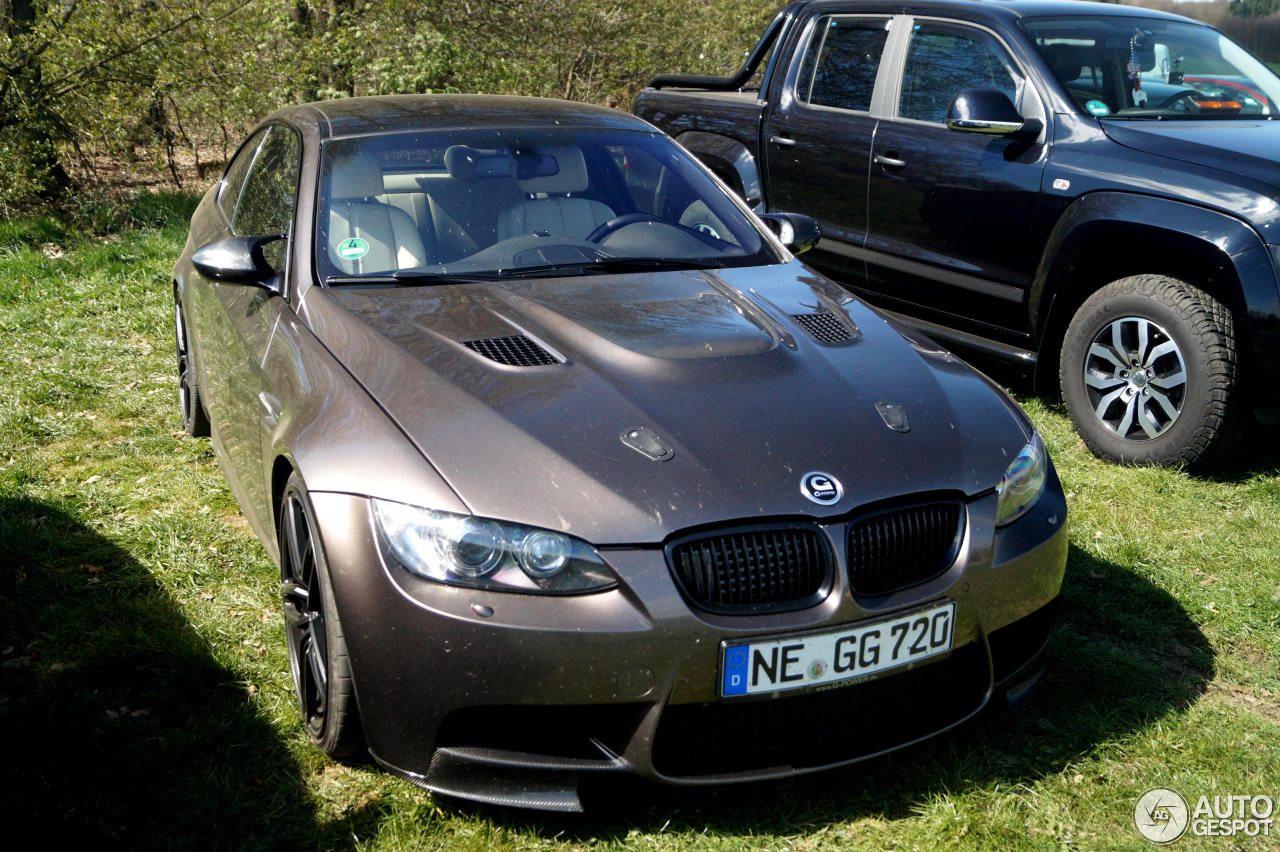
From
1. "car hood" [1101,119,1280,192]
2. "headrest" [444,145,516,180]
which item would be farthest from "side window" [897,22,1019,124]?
"headrest" [444,145,516,180]

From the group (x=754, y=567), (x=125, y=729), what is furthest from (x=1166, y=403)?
(x=125, y=729)

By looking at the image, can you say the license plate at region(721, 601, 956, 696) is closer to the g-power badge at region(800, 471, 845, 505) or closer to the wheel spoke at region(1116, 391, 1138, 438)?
the g-power badge at region(800, 471, 845, 505)

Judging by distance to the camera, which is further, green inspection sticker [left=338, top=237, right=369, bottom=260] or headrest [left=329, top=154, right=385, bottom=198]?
headrest [left=329, top=154, right=385, bottom=198]

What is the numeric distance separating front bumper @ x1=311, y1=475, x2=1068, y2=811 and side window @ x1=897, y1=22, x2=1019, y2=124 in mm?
3645

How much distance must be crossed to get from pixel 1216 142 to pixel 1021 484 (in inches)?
108

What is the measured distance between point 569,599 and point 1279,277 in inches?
134

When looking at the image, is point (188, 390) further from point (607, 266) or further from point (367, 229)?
point (607, 266)

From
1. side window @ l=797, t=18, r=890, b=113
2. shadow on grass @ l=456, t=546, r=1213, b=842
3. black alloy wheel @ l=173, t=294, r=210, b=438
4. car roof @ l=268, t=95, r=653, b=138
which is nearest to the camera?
shadow on grass @ l=456, t=546, r=1213, b=842

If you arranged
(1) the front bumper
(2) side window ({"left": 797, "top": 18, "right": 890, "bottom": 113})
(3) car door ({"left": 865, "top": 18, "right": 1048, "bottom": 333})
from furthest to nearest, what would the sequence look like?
(2) side window ({"left": 797, "top": 18, "right": 890, "bottom": 113}) → (3) car door ({"left": 865, "top": 18, "right": 1048, "bottom": 333}) → (1) the front bumper

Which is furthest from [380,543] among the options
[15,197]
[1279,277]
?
[15,197]

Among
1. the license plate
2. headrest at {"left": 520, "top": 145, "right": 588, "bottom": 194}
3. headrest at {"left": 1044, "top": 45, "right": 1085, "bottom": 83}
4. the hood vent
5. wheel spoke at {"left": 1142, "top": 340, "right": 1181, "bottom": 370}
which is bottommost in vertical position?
wheel spoke at {"left": 1142, "top": 340, "right": 1181, "bottom": 370}

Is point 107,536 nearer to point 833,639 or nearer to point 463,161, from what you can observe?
point 463,161

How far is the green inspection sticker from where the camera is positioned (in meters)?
3.56

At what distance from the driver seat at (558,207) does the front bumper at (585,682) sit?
144 cm
